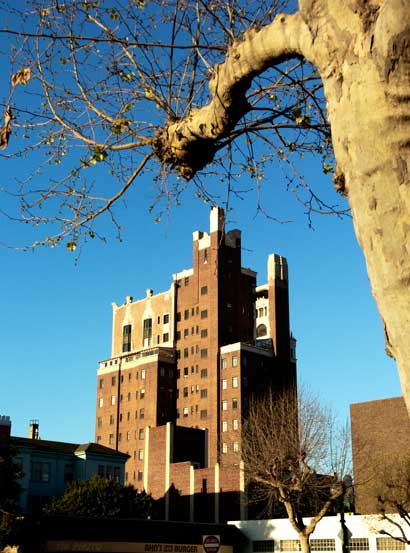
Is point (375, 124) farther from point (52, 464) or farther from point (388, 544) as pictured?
point (52, 464)

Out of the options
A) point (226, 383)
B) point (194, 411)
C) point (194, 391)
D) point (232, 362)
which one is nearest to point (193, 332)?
point (194, 391)

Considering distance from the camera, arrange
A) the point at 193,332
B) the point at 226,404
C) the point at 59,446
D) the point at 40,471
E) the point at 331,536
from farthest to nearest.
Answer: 1. the point at 193,332
2. the point at 226,404
3. the point at 59,446
4. the point at 40,471
5. the point at 331,536

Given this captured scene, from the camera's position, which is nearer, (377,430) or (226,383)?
(377,430)

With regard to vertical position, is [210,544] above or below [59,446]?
below

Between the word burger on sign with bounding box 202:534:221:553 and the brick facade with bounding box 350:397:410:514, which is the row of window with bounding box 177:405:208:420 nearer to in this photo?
the brick facade with bounding box 350:397:410:514

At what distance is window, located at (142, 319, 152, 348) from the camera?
105000 millimetres

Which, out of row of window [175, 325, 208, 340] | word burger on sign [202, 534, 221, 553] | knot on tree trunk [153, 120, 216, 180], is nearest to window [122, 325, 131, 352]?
row of window [175, 325, 208, 340]

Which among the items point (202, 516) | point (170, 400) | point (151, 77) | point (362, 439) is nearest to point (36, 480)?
point (202, 516)

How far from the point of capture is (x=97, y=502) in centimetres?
5259

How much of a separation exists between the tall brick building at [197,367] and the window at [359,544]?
33045 millimetres

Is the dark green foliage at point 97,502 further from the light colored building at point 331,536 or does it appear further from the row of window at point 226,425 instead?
the row of window at point 226,425

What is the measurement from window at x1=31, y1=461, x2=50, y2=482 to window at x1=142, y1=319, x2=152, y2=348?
144 feet

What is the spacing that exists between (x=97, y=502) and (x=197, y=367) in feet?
135

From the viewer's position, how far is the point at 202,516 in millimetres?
73938
